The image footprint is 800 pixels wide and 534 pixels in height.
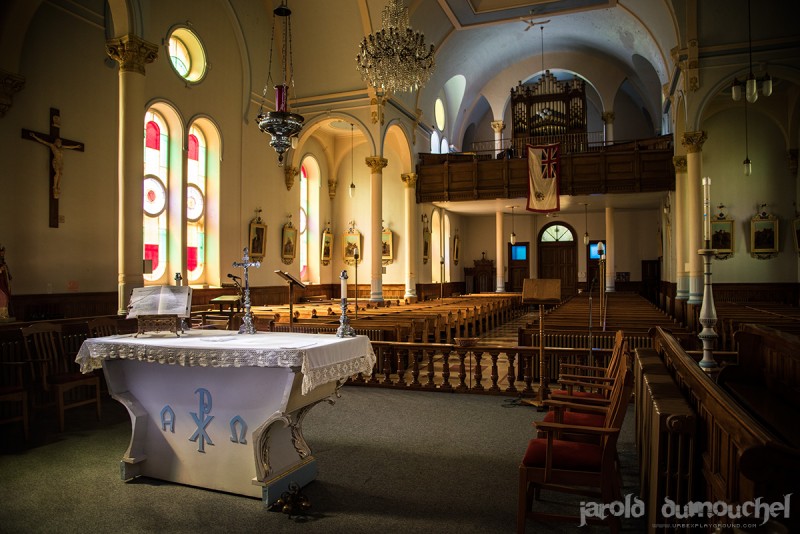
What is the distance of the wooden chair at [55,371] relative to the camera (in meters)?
4.97

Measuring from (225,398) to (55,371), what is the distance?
3.65 metres

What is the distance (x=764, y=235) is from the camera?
43.7 feet

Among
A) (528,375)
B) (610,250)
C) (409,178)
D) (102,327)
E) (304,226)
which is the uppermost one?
(409,178)

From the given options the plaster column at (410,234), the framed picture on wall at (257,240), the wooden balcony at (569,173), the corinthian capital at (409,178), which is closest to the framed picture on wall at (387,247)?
the plaster column at (410,234)

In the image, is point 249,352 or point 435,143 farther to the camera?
point 435,143

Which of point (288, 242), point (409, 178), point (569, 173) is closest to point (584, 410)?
point (288, 242)

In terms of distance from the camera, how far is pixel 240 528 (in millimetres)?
2961

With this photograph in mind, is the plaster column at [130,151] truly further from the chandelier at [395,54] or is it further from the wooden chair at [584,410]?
the wooden chair at [584,410]

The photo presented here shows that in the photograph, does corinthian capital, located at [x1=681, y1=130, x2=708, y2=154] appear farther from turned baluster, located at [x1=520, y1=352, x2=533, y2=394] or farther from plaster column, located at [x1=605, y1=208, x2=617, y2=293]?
turned baluster, located at [x1=520, y1=352, x2=533, y2=394]

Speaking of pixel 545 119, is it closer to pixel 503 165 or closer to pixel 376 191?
pixel 503 165

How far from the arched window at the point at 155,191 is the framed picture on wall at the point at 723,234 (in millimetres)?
13199

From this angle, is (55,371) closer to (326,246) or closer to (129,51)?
(129,51)

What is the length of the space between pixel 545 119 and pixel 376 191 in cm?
817

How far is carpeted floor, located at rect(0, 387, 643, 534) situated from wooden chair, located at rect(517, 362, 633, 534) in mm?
273
